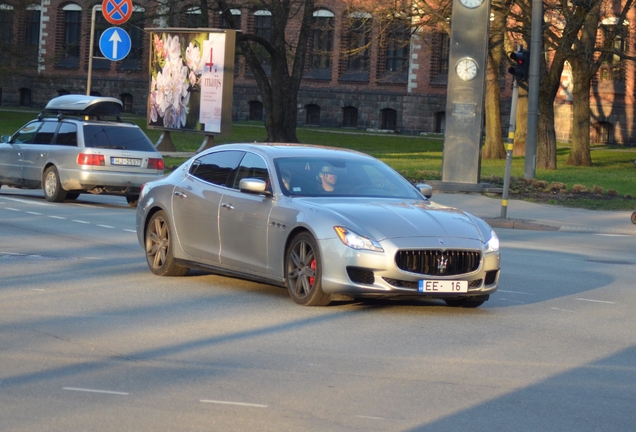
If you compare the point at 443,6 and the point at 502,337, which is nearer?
the point at 502,337

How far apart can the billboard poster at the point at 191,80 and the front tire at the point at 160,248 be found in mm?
19158

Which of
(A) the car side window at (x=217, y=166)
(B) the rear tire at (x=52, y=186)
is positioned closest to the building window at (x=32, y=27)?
(B) the rear tire at (x=52, y=186)

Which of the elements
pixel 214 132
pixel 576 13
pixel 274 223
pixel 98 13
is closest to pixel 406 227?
pixel 274 223

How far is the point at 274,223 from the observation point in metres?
10.3

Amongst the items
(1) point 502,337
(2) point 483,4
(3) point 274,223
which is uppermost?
(2) point 483,4

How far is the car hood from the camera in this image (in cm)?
959

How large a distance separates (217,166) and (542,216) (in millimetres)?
12385

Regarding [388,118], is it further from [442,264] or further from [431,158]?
[442,264]

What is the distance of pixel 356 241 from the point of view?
375 inches

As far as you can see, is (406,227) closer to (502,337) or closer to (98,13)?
(502,337)

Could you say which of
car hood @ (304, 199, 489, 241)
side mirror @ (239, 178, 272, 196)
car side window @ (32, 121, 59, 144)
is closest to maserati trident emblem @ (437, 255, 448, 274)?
car hood @ (304, 199, 489, 241)

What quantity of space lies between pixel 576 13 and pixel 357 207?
27874mm

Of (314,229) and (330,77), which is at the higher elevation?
(330,77)

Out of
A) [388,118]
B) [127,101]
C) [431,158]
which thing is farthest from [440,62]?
[431,158]
